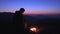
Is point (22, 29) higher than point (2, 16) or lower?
lower

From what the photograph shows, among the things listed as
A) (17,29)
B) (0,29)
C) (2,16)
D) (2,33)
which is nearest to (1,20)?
(2,16)

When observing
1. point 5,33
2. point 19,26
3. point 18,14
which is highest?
point 18,14

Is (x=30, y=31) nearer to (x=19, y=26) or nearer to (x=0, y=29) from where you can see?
(x=19, y=26)

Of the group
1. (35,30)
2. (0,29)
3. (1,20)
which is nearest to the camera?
(35,30)

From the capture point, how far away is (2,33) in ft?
25.9

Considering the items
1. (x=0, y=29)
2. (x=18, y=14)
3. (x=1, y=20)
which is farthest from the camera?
(x=1, y=20)

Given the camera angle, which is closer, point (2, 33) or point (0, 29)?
point (2, 33)

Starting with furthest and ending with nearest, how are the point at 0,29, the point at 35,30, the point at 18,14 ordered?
the point at 0,29, the point at 35,30, the point at 18,14

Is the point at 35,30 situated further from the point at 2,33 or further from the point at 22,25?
the point at 2,33

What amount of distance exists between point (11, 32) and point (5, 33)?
1.46ft

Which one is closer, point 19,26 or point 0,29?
point 19,26

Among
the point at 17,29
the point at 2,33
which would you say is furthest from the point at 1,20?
the point at 17,29

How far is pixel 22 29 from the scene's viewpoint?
282 inches

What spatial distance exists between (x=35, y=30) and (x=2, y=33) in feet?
6.99
